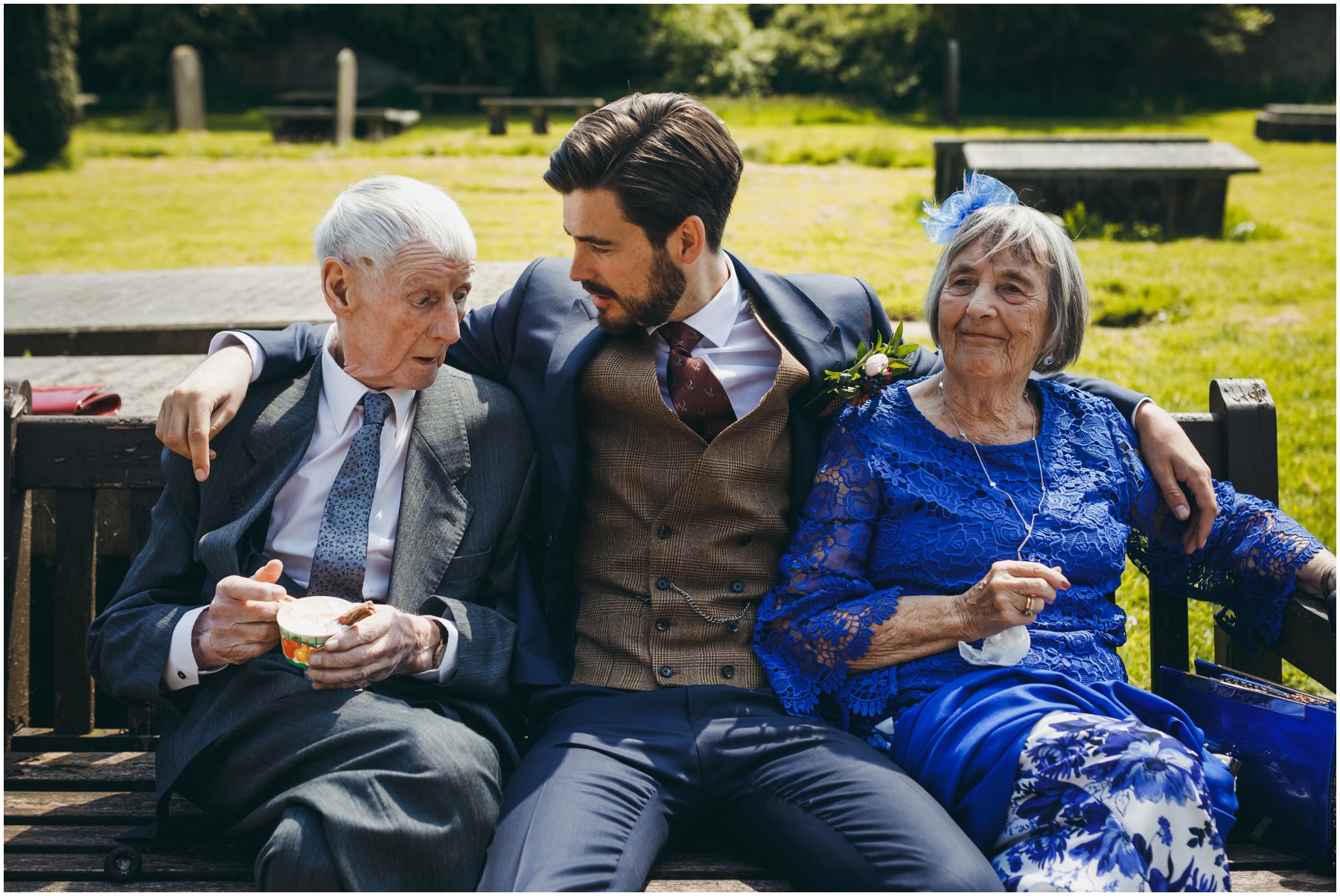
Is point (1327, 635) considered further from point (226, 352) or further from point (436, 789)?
point (226, 352)

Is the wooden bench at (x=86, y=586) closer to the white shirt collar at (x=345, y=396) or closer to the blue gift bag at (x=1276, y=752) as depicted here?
the blue gift bag at (x=1276, y=752)

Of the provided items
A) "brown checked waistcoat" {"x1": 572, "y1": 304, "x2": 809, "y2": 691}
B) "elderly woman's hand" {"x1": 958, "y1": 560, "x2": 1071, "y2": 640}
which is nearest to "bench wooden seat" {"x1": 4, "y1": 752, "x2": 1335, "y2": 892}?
"brown checked waistcoat" {"x1": 572, "y1": 304, "x2": 809, "y2": 691}

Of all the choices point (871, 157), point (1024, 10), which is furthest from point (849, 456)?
point (1024, 10)

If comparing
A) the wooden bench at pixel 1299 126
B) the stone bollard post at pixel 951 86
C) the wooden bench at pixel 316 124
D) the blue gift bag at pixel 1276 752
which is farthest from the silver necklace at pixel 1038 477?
the stone bollard post at pixel 951 86

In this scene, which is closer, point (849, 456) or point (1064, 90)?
point (849, 456)

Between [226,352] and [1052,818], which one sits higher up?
[226,352]

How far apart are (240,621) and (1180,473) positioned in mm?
2204

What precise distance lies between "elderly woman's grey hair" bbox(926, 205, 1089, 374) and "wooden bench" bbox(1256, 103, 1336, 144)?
1608cm

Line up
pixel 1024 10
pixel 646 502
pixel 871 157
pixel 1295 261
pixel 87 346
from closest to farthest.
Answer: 1. pixel 646 502
2. pixel 87 346
3. pixel 1295 261
4. pixel 871 157
5. pixel 1024 10

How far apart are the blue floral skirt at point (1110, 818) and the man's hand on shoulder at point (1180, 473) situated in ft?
2.30

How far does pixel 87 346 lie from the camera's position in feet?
17.9

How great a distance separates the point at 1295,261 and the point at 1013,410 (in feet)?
23.5

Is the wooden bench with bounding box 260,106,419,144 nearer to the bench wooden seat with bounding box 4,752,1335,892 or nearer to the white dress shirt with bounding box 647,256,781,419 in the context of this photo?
the white dress shirt with bounding box 647,256,781,419

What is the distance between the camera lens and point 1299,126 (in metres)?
16.6
